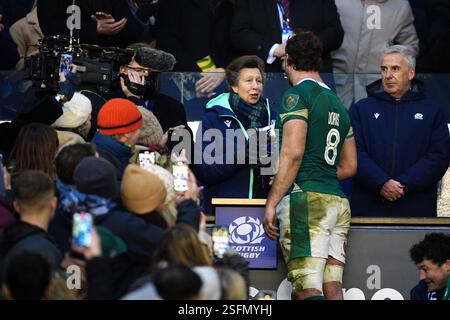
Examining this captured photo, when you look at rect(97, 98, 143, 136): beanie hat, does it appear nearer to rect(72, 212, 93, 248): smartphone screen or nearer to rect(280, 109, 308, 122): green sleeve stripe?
rect(280, 109, 308, 122): green sleeve stripe

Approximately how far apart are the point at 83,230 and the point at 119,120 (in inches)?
87.3

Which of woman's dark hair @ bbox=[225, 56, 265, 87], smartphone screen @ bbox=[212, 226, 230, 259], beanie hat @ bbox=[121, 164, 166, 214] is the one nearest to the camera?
beanie hat @ bbox=[121, 164, 166, 214]

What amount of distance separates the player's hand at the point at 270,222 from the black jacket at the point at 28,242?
1.99 meters

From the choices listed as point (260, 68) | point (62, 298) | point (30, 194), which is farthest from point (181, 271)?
point (260, 68)

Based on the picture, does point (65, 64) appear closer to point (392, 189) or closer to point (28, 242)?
point (392, 189)

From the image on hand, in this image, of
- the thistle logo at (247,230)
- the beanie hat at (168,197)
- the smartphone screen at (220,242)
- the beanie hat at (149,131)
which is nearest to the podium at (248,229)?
the thistle logo at (247,230)

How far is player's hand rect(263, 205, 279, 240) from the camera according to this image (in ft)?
27.4

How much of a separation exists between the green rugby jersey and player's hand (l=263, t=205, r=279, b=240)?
0.72ft

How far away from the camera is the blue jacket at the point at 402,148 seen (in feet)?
31.7

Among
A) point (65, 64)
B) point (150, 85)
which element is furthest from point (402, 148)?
point (65, 64)

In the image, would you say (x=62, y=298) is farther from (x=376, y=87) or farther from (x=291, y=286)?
(x=376, y=87)

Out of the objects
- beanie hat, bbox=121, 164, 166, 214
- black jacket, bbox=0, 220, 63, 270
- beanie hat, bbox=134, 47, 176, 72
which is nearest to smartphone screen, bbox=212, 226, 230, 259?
beanie hat, bbox=121, 164, 166, 214

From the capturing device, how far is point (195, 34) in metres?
10.8

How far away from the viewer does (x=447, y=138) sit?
31.9ft
